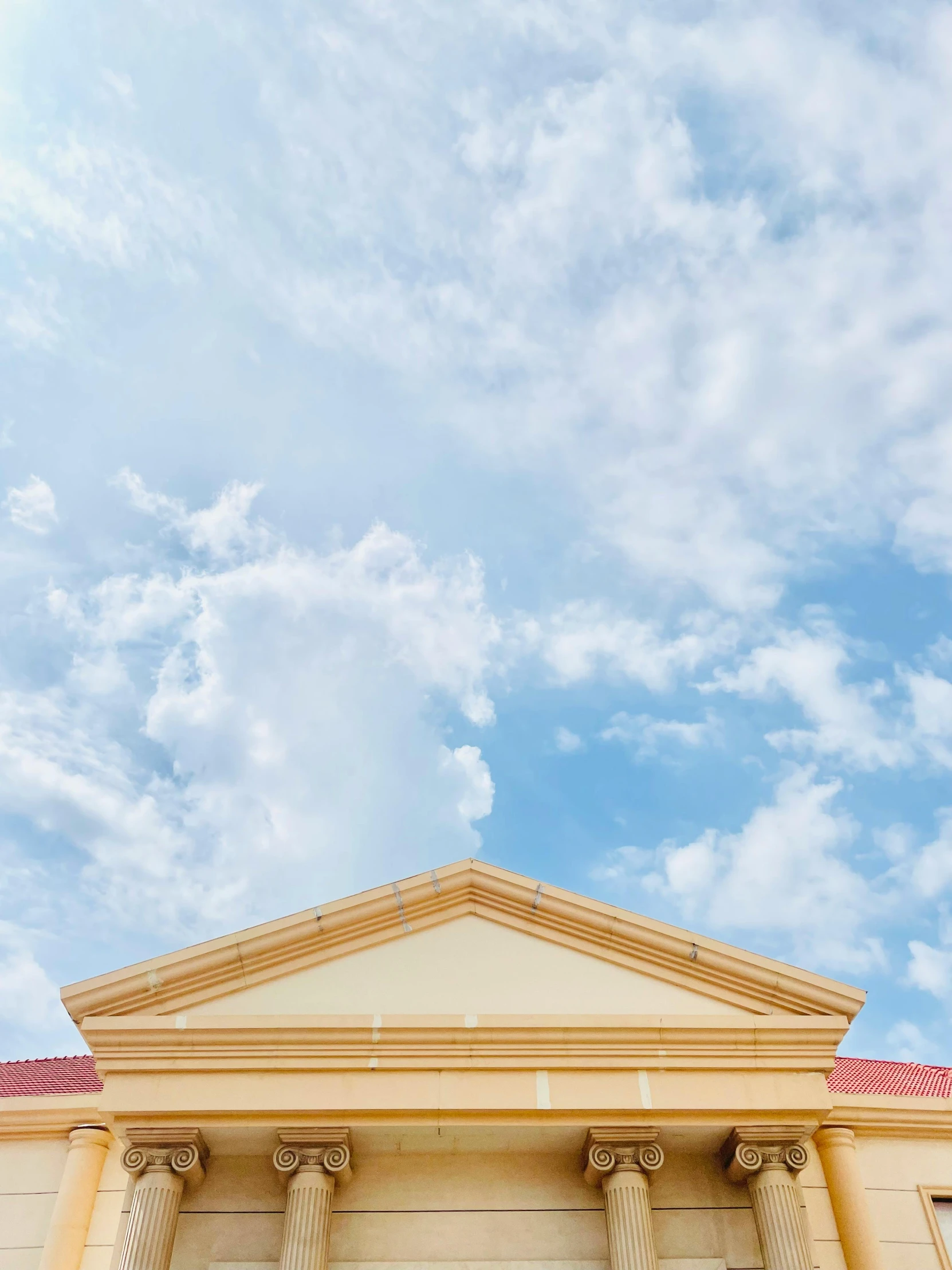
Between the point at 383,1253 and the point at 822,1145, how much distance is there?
5.87 meters

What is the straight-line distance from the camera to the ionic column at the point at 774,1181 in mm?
11605

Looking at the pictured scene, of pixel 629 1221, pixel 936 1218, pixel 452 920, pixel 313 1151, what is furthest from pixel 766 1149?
pixel 313 1151

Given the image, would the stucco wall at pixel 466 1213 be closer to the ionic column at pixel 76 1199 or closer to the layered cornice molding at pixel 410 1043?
the ionic column at pixel 76 1199

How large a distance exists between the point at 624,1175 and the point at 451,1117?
2.21 meters

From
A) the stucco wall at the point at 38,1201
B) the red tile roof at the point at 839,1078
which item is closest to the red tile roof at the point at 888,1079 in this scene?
the red tile roof at the point at 839,1078

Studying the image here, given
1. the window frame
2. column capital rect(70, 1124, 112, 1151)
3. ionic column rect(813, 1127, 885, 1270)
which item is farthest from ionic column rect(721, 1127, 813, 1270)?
column capital rect(70, 1124, 112, 1151)

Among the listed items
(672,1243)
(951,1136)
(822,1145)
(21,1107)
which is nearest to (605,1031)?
(672,1243)

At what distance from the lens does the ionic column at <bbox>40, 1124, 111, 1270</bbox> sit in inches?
480

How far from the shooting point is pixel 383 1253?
11969 millimetres

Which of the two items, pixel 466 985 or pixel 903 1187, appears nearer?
pixel 466 985

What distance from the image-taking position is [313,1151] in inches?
470

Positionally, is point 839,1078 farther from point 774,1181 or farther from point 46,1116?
point 46,1116

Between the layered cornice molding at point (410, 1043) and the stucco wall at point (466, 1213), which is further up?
the layered cornice molding at point (410, 1043)

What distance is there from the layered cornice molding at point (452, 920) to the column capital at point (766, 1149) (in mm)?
1373
